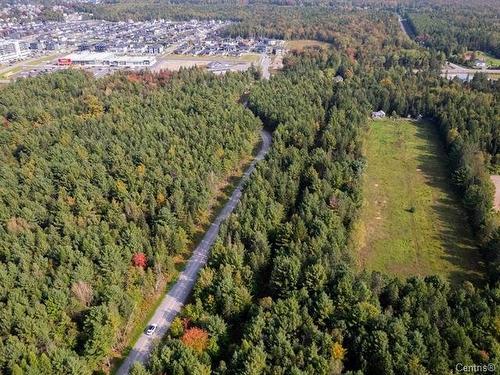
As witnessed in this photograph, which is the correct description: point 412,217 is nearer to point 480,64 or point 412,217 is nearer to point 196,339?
point 196,339

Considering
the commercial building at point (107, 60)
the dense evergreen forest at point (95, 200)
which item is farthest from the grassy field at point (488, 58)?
the commercial building at point (107, 60)

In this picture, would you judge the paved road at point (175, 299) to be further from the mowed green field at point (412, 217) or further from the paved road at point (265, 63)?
the paved road at point (265, 63)

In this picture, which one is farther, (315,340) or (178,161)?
(178,161)

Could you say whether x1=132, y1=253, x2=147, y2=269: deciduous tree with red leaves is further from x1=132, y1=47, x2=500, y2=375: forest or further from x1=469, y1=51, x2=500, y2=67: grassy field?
x1=469, y1=51, x2=500, y2=67: grassy field

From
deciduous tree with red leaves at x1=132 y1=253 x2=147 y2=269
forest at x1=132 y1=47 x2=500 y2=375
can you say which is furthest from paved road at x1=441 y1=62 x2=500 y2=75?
deciduous tree with red leaves at x1=132 y1=253 x2=147 y2=269

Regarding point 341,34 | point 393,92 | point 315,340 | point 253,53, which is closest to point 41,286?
point 315,340

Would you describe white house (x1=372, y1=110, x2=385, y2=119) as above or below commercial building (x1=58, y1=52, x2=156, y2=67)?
below

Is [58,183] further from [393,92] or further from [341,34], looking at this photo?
[341,34]
